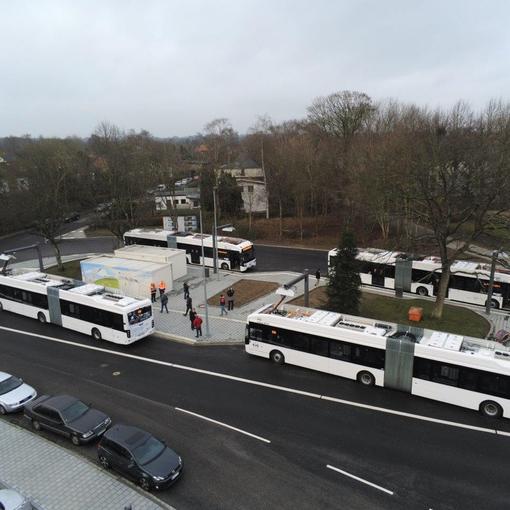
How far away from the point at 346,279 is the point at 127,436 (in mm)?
14368

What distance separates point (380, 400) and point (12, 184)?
59.9 metres

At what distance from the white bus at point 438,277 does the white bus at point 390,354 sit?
7051mm

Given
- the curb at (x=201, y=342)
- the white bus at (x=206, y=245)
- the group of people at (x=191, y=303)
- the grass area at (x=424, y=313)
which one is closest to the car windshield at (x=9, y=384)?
the curb at (x=201, y=342)

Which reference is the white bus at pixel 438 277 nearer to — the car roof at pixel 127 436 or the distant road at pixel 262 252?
the distant road at pixel 262 252

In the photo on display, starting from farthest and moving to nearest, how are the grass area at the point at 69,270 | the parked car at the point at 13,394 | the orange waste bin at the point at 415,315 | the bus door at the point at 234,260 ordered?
1. the grass area at the point at 69,270
2. the bus door at the point at 234,260
3. the orange waste bin at the point at 415,315
4. the parked car at the point at 13,394

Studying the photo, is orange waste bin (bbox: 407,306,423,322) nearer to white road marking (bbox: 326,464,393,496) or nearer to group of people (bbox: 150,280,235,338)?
group of people (bbox: 150,280,235,338)

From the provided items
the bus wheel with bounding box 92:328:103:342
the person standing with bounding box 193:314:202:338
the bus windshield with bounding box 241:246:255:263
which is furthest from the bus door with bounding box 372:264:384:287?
the bus wheel with bounding box 92:328:103:342

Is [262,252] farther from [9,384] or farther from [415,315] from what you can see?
[9,384]

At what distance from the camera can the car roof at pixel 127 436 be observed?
38.6 ft

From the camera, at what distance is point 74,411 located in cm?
1389

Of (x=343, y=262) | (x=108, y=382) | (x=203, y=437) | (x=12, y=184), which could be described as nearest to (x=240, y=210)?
(x=12, y=184)

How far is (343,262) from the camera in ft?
73.9

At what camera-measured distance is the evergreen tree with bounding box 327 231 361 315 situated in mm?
22516

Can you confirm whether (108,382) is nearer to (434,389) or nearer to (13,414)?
(13,414)
